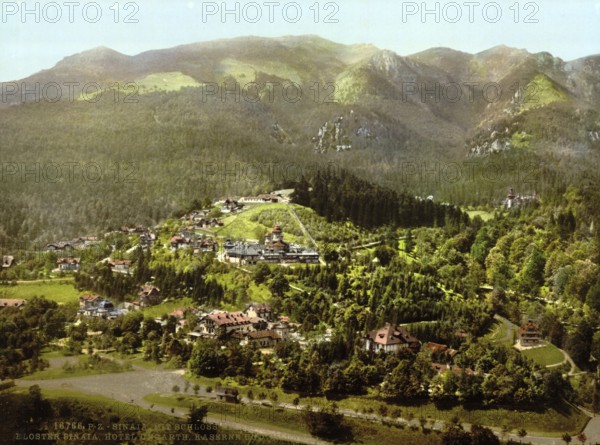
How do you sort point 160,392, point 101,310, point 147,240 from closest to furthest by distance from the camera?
point 160,392 → point 101,310 → point 147,240

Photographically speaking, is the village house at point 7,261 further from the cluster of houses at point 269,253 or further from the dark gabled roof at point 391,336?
the dark gabled roof at point 391,336

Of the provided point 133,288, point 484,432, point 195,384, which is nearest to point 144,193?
point 133,288

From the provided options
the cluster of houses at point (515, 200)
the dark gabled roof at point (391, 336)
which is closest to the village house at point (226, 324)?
the dark gabled roof at point (391, 336)

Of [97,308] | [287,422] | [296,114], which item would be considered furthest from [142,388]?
[296,114]

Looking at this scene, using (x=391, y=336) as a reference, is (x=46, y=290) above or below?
above

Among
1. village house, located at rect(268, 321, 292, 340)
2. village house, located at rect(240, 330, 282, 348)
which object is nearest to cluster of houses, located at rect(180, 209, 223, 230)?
village house, located at rect(268, 321, 292, 340)

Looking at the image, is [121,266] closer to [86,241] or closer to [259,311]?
[86,241]
